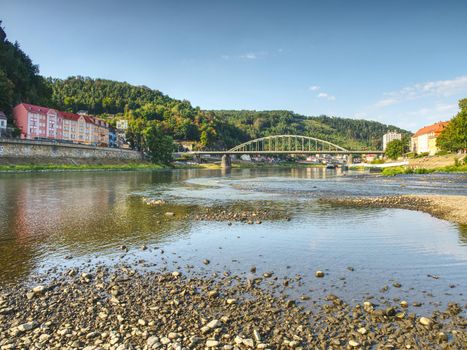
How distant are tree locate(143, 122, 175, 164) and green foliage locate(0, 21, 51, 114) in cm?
4104

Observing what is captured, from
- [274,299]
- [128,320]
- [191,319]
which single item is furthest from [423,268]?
[128,320]

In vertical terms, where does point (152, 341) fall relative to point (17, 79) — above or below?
below

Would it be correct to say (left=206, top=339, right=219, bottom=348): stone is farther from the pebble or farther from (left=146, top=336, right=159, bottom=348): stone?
the pebble

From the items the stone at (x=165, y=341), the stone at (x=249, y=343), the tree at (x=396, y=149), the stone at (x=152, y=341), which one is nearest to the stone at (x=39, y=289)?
the stone at (x=152, y=341)

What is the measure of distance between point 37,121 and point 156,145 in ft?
130

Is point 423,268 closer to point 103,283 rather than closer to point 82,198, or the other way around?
point 103,283

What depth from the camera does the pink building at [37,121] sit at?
10744cm

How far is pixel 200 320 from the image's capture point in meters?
8.65

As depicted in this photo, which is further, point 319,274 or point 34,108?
point 34,108

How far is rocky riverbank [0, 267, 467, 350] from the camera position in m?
7.64

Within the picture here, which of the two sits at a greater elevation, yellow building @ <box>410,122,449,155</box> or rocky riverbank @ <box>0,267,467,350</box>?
yellow building @ <box>410,122,449,155</box>

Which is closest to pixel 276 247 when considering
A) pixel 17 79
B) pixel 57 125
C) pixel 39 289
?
pixel 39 289

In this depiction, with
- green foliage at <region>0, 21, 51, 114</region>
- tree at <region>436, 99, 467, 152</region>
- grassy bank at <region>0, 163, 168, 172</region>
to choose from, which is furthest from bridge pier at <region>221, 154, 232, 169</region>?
tree at <region>436, 99, 467, 152</region>

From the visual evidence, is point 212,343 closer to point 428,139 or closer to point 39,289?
point 39,289
